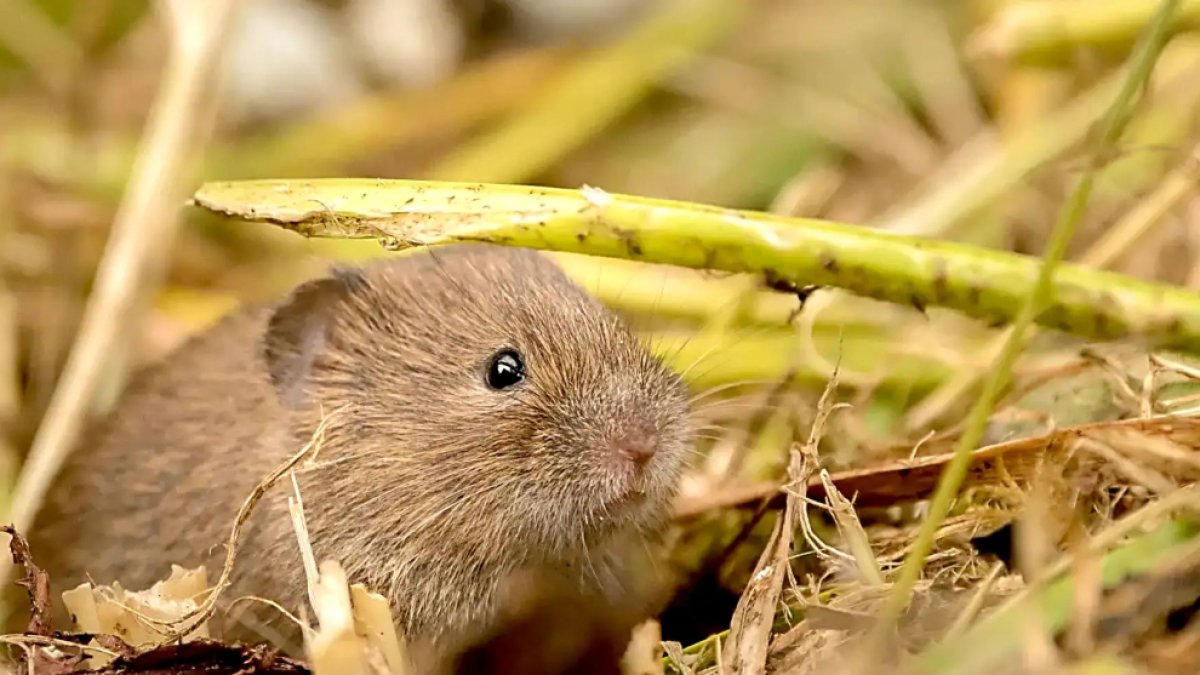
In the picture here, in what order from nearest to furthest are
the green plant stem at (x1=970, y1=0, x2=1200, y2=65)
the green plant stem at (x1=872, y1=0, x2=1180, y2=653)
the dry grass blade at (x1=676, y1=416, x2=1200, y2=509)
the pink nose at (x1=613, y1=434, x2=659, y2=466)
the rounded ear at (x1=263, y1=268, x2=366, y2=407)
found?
1. the green plant stem at (x1=872, y1=0, x2=1180, y2=653)
2. the dry grass blade at (x1=676, y1=416, x2=1200, y2=509)
3. the pink nose at (x1=613, y1=434, x2=659, y2=466)
4. the rounded ear at (x1=263, y1=268, x2=366, y2=407)
5. the green plant stem at (x1=970, y1=0, x2=1200, y2=65)

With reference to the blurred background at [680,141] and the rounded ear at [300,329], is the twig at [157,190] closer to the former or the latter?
the blurred background at [680,141]

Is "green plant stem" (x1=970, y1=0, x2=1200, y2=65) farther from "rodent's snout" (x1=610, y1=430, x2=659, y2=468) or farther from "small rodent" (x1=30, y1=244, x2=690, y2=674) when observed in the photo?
"rodent's snout" (x1=610, y1=430, x2=659, y2=468)

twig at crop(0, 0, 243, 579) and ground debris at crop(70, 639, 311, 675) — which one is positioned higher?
twig at crop(0, 0, 243, 579)

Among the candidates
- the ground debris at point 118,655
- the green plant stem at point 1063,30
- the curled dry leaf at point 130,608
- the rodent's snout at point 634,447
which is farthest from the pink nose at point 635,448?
the green plant stem at point 1063,30

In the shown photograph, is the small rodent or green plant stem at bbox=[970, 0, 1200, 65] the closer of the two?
the small rodent

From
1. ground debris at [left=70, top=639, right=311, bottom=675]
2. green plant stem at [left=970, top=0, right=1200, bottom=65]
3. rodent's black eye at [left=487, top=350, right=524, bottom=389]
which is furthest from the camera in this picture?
green plant stem at [left=970, top=0, right=1200, bottom=65]

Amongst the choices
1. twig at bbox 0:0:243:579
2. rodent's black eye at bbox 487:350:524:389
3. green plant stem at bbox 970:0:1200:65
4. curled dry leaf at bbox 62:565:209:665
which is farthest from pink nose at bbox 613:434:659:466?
green plant stem at bbox 970:0:1200:65

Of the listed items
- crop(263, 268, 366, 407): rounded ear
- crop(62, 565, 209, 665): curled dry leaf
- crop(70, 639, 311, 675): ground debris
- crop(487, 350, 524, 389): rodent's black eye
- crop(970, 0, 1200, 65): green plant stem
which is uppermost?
crop(970, 0, 1200, 65): green plant stem

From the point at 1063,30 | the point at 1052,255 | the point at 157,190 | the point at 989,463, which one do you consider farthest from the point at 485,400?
the point at 1063,30
